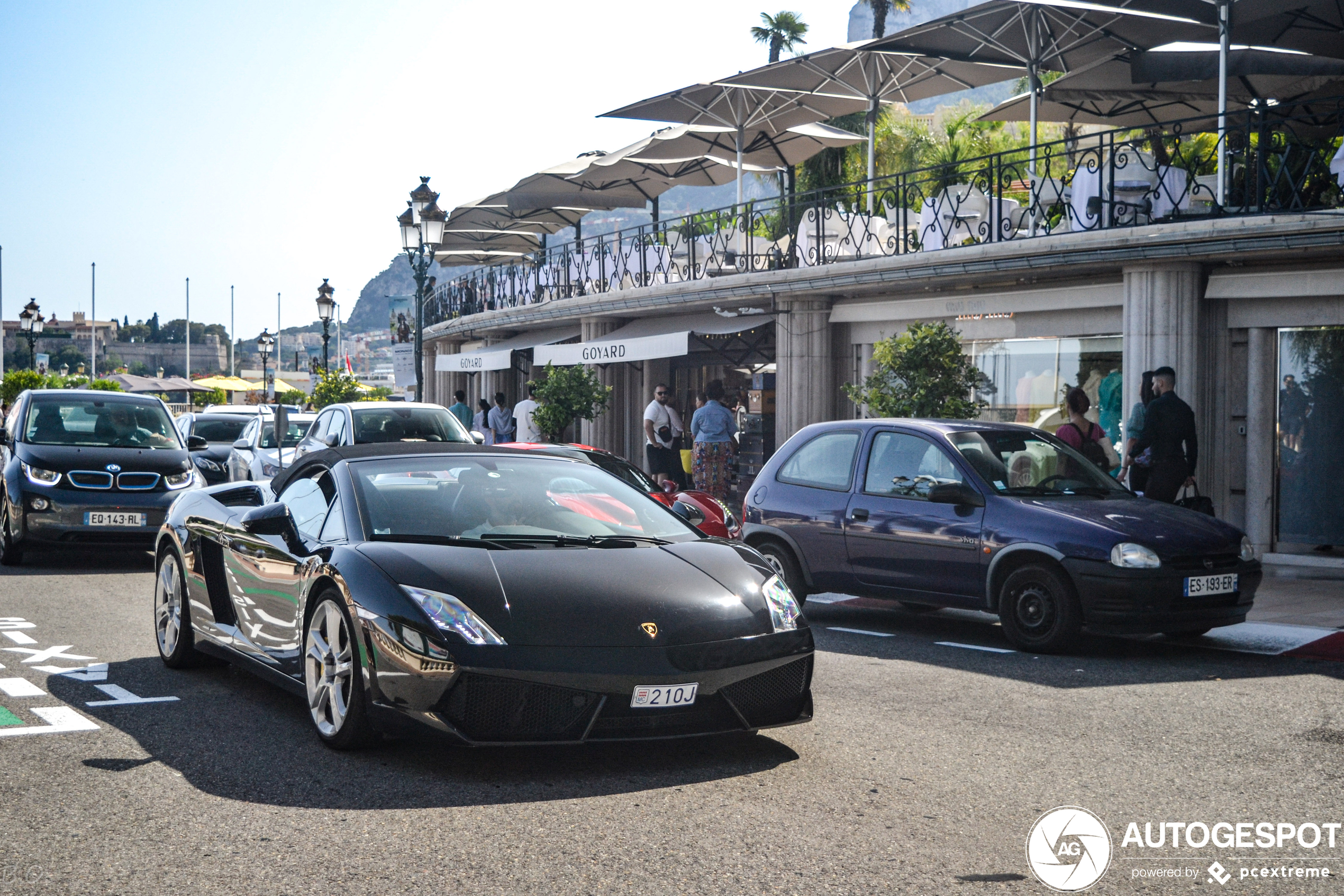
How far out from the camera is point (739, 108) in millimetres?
A: 21188

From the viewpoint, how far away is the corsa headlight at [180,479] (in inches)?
536

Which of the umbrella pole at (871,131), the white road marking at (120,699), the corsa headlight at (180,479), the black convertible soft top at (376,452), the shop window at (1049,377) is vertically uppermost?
the umbrella pole at (871,131)

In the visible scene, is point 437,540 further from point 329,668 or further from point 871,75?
point 871,75

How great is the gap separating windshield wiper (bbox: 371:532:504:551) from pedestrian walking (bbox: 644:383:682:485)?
13.0 meters

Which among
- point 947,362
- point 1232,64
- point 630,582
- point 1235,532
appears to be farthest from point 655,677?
point 1232,64

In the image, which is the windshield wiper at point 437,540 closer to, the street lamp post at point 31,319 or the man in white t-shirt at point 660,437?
the man in white t-shirt at point 660,437

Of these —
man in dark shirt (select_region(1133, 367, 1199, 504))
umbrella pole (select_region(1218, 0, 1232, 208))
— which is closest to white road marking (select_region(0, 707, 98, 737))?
man in dark shirt (select_region(1133, 367, 1199, 504))

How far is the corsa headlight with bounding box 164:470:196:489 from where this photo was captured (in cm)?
1362

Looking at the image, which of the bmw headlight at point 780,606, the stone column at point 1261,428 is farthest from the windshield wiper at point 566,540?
the stone column at point 1261,428

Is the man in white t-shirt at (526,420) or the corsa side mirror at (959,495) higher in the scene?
the man in white t-shirt at (526,420)

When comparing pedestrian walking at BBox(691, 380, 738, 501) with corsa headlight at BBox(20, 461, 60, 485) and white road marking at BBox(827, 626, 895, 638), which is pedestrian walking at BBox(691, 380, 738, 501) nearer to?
corsa headlight at BBox(20, 461, 60, 485)

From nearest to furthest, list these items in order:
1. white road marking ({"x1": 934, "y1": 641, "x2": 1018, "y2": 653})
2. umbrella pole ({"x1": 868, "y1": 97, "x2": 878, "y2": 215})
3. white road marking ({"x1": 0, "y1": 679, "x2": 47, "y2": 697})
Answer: white road marking ({"x1": 0, "y1": 679, "x2": 47, "y2": 697}) → white road marking ({"x1": 934, "y1": 641, "x2": 1018, "y2": 653}) → umbrella pole ({"x1": 868, "y1": 97, "x2": 878, "y2": 215})

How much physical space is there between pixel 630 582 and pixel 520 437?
16.5 m

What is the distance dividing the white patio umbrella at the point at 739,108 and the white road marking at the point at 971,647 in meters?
12.2
